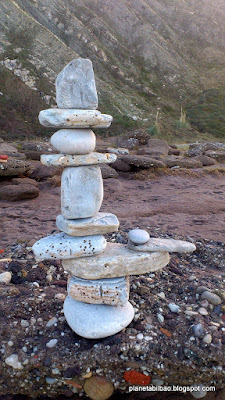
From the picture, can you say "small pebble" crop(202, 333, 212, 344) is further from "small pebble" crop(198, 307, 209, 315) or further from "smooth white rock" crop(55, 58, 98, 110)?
"smooth white rock" crop(55, 58, 98, 110)

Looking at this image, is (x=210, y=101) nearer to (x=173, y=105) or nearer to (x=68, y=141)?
(x=173, y=105)

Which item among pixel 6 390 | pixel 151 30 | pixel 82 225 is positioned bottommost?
pixel 6 390

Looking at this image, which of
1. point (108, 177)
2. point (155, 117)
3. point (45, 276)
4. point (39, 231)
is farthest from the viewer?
point (155, 117)

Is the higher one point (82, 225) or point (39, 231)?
point (82, 225)

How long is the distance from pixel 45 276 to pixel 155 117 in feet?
60.9

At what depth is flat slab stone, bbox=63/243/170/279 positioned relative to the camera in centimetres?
307

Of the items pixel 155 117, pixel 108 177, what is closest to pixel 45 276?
pixel 108 177

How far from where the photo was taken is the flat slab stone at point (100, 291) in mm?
3084

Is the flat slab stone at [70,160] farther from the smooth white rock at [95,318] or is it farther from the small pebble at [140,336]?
the small pebble at [140,336]

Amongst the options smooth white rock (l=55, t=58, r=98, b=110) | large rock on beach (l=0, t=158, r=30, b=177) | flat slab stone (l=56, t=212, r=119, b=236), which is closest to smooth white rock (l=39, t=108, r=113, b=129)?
smooth white rock (l=55, t=58, r=98, b=110)

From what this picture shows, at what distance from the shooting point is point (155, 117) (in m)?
21.3

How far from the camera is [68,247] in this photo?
304cm

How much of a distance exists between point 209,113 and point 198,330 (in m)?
21.1

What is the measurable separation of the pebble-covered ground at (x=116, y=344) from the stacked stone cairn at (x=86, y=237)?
195mm
